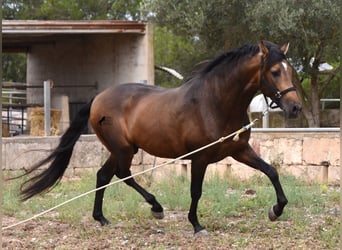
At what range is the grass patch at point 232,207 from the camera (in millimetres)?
6172

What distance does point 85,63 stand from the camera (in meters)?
17.7

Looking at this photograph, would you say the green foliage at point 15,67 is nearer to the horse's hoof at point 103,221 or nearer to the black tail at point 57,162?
the black tail at point 57,162

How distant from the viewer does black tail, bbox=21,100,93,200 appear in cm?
701

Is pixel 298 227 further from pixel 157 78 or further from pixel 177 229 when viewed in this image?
pixel 157 78

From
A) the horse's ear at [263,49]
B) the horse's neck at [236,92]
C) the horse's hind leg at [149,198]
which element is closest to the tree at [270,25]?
the horse's hind leg at [149,198]

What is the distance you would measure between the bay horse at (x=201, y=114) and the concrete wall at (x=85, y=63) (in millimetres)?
7987

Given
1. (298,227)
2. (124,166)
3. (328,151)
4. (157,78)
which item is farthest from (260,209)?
(157,78)

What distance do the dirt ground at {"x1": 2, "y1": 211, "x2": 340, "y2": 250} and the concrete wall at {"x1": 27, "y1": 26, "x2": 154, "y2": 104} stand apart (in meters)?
8.40

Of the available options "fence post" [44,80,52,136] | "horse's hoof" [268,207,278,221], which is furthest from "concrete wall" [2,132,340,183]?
"horse's hoof" [268,207,278,221]

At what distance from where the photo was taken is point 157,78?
26.4 metres

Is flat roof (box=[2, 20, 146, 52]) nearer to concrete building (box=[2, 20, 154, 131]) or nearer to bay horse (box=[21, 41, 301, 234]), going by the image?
concrete building (box=[2, 20, 154, 131])

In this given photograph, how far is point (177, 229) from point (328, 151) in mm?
4187

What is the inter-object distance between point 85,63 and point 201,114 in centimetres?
1183

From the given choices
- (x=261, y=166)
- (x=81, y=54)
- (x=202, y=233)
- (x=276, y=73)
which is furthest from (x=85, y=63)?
(x=276, y=73)
